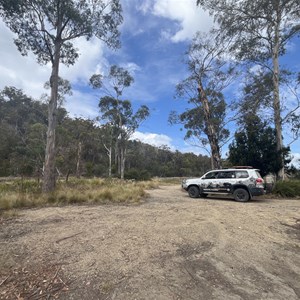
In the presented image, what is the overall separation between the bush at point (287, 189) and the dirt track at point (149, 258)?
24.9 ft

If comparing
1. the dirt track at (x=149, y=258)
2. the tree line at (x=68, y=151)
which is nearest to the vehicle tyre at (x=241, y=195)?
the dirt track at (x=149, y=258)

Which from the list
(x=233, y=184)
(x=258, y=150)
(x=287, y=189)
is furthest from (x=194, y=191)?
(x=258, y=150)

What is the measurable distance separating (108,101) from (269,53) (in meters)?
23.6

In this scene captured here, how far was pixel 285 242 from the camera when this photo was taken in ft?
16.8

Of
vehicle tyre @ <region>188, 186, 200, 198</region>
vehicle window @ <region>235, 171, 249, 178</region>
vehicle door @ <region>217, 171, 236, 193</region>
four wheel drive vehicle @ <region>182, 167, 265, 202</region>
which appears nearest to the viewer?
four wheel drive vehicle @ <region>182, 167, 265, 202</region>

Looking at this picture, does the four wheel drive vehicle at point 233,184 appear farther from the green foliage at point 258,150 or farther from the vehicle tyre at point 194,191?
the green foliage at point 258,150

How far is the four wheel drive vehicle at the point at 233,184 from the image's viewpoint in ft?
36.9

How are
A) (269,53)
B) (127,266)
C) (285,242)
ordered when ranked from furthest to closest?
(269,53)
(285,242)
(127,266)

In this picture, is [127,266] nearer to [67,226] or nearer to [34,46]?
[67,226]

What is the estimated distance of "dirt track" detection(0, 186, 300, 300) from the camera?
308cm

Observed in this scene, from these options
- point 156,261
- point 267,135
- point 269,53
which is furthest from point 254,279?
point 269,53

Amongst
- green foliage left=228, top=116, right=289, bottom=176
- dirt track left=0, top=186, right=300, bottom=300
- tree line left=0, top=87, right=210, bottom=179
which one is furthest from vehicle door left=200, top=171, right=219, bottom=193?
tree line left=0, top=87, right=210, bottom=179

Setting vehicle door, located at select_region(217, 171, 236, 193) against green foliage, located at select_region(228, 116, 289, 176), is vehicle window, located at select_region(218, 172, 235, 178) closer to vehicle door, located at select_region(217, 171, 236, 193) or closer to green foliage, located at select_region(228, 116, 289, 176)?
vehicle door, located at select_region(217, 171, 236, 193)

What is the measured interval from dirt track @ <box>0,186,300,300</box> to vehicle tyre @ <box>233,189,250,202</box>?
15.6ft
